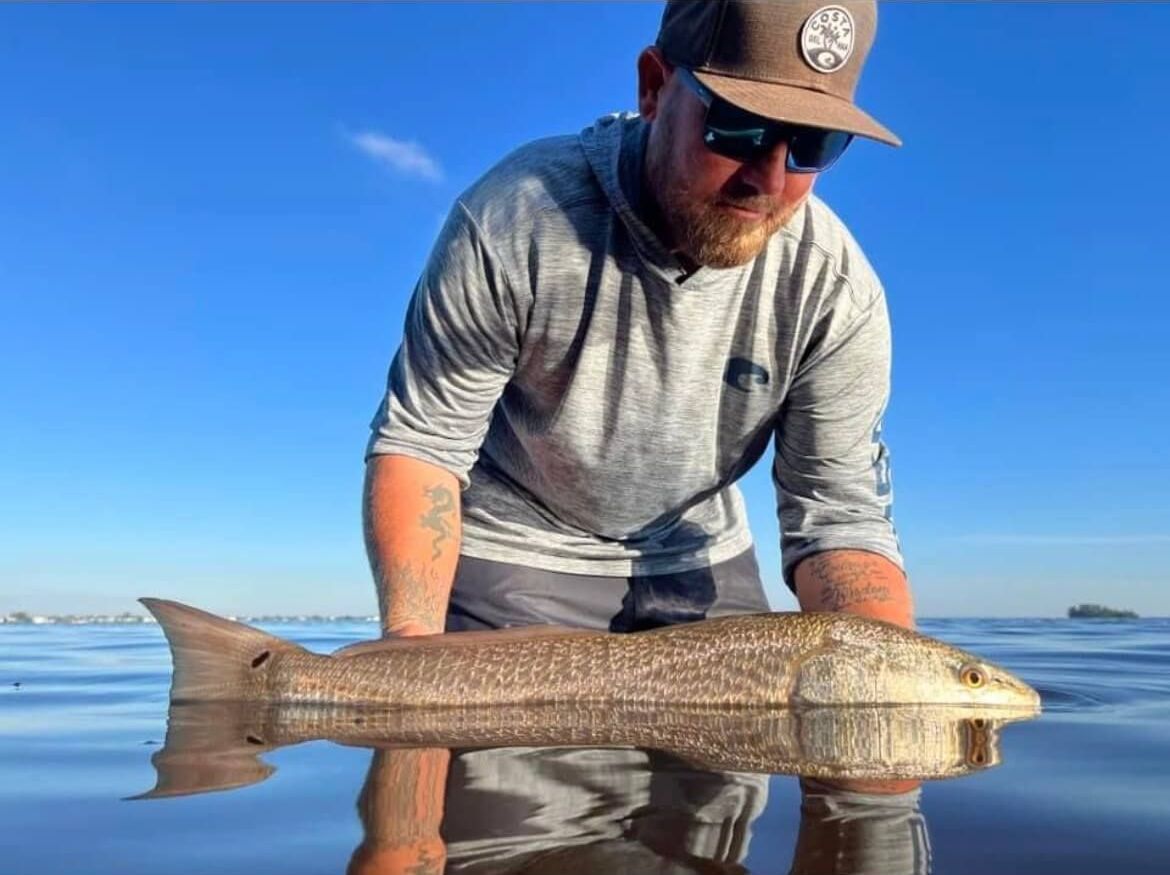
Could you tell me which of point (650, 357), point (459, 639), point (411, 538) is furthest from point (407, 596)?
point (650, 357)

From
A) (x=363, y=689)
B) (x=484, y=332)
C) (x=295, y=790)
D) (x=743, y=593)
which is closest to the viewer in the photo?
(x=295, y=790)

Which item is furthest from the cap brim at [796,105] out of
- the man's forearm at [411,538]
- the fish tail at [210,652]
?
the fish tail at [210,652]

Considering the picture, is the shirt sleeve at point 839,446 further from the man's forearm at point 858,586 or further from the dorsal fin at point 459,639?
the dorsal fin at point 459,639

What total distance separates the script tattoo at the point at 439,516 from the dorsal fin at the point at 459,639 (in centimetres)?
51

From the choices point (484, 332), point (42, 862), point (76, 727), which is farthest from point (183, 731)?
point (484, 332)

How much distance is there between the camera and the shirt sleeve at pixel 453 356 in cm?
412

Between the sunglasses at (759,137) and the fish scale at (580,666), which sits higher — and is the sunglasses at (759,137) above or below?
above

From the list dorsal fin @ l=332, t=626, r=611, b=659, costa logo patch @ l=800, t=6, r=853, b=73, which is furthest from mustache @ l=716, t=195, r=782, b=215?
dorsal fin @ l=332, t=626, r=611, b=659

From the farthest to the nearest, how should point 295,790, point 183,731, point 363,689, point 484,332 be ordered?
point 484,332, point 363,689, point 183,731, point 295,790

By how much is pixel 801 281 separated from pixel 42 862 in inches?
124

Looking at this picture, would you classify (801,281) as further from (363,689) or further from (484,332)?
(363,689)

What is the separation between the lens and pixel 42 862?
1.90 metres

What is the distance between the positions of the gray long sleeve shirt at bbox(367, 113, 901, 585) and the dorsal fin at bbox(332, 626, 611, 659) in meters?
0.85

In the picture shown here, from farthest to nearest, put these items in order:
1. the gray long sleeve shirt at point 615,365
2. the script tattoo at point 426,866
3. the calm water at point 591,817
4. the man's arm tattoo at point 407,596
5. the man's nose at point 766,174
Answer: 1. the gray long sleeve shirt at point 615,365
2. the man's arm tattoo at point 407,596
3. the man's nose at point 766,174
4. the calm water at point 591,817
5. the script tattoo at point 426,866
